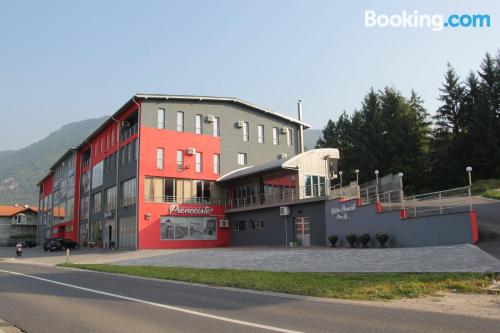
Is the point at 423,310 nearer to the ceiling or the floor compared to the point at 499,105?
nearer to the floor

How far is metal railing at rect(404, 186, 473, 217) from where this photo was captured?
1922 centimetres

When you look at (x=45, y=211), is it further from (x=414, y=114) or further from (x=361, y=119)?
(x=414, y=114)

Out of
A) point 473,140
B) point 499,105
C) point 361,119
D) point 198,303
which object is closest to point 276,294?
point 198,303

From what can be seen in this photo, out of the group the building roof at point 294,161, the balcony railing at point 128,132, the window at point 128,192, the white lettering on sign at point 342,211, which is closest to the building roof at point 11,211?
the balcony railing at point 128,132

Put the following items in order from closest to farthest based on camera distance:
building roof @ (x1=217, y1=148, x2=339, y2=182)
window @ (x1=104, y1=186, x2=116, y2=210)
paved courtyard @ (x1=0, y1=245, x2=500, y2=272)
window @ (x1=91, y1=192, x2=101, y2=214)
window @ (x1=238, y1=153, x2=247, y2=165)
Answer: paved courtyard @ (x1=0, y1=245, x2=500, y2=272) < building roof @ (x1=217, y1=148, x2=339, y2=182) < window @ (x1=238, y1=153, x2=247, y2=165) < window @ (x1=104, y1=186, x2=116, y2=210) < window @ (x1=91, y1=192, x2=101, y2=214)

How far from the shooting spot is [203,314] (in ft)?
30.1

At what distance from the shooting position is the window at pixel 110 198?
46.3 metres

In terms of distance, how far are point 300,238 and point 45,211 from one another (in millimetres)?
59706

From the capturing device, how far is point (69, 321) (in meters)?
8.61

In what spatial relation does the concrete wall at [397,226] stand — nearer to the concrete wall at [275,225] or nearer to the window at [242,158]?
the concrete wall at [275,225]

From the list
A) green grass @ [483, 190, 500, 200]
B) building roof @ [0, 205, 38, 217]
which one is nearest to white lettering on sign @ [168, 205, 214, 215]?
green grass @ [483, 190, 500, 200]

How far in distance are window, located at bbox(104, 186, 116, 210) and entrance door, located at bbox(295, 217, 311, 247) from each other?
68.9ft

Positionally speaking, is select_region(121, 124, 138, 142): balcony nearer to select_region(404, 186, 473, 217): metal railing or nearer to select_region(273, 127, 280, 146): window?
select_region(273, 127, 280, 146): window

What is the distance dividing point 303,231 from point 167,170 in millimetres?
15004
